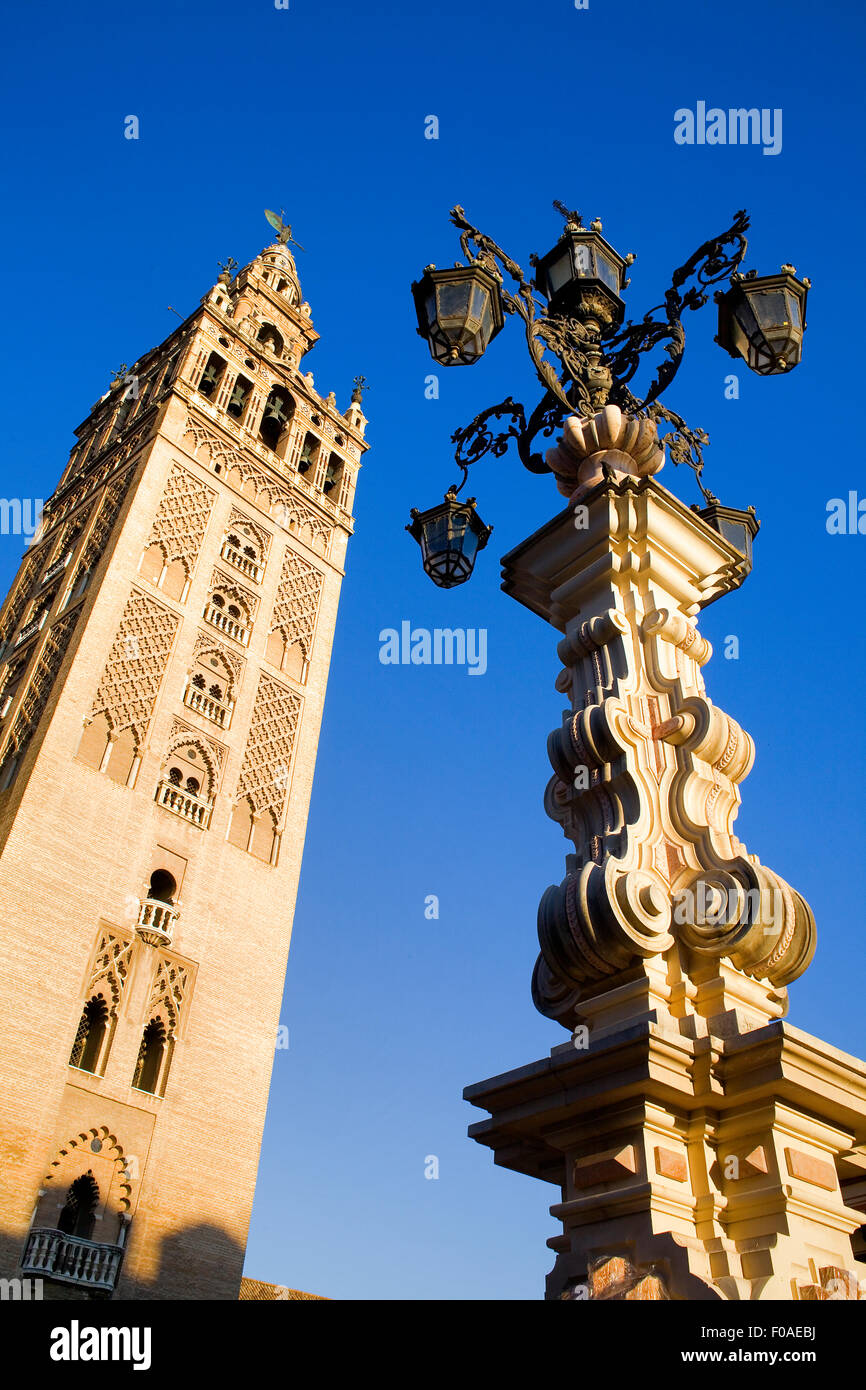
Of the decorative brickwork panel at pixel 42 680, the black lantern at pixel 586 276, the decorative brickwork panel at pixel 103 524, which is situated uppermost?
the decorative brickwork panel at pixel 103 524

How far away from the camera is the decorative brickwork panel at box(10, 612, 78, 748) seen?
19562mm

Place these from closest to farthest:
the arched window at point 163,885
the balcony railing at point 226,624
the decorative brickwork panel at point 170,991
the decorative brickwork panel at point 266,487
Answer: the decorative brickwork panel at point 170,991 < the arched window at point 163,885 < the balcony railing at point 226,624 < the decorative brickwork panel at point 266,487

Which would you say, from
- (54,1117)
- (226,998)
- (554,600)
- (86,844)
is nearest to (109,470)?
(86,844)

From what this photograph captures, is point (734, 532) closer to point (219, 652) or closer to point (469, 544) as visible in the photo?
point (469, 544)

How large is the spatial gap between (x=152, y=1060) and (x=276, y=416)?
18593mm

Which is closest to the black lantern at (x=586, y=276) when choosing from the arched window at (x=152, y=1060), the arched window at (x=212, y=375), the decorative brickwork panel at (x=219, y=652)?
the arched window at (x=152, y=1060)

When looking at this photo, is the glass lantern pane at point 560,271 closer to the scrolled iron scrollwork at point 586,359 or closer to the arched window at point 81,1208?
the scrolled iron scrollwork at point 586,359

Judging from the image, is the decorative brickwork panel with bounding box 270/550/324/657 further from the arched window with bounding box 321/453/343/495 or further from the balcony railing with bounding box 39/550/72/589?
the balcony railing with bounding box 39/550/72/589

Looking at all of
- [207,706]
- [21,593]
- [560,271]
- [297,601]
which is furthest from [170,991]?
[560,271]

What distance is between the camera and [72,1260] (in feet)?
46.7

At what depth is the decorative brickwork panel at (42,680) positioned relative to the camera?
19.6 meters

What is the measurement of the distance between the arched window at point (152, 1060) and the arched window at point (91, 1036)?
28.2 inches
